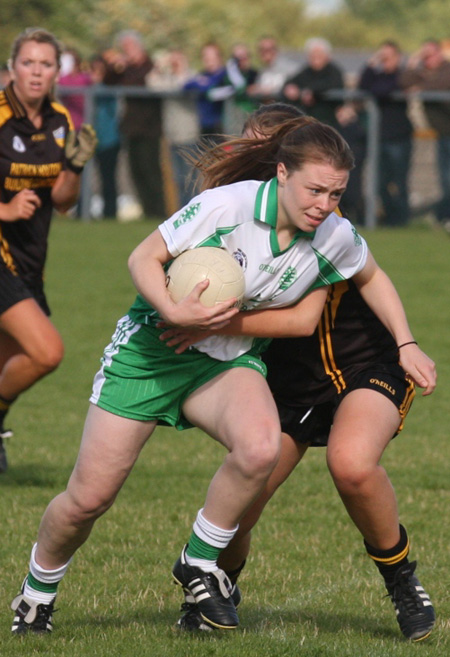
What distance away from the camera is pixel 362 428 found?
4430 mm

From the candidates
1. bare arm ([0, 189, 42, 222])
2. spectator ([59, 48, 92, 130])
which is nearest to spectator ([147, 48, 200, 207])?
spectator ([59, 48, 92, 130])

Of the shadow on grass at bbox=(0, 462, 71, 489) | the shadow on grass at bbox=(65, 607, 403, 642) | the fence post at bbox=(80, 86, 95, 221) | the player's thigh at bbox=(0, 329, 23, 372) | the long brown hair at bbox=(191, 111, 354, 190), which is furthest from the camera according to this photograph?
the fence post at bbox=(80, 86, 95, 221)

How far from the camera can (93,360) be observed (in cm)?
1077

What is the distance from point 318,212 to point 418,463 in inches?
148

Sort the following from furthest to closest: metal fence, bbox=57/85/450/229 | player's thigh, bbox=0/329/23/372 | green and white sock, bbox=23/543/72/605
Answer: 1. metal fence, bbox=57/85/450/229
2. player's thigh, bbox=0/329/23/372
3. green and white sock, bbox=23/543/72/605

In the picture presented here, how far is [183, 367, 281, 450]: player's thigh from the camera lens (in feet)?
13.7

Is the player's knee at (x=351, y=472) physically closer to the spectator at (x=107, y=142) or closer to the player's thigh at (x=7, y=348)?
the player's thigh at (x=7, y=348)

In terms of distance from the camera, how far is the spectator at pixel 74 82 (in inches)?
758

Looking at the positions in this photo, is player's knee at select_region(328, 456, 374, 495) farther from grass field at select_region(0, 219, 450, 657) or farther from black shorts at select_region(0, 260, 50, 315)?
black shorts at select_region(0, 260, 50, 315)

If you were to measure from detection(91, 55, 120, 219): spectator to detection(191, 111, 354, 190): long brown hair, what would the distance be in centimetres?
1444

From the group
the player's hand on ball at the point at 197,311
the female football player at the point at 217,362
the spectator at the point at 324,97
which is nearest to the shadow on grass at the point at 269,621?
the female football player at the point at 217,362

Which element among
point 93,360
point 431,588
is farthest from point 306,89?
point 431,588

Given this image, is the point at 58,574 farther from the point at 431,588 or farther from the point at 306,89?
the point at 306,89

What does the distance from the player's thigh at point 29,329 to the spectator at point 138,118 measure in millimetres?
12967
